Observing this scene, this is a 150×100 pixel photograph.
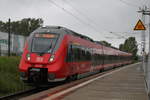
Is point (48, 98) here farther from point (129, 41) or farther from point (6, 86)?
point (129, 41)

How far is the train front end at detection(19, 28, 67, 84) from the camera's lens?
14094mm

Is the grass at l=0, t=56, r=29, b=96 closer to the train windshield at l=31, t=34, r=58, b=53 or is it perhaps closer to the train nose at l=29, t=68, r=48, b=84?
the train nose at l=29, t=68, r=48, b=84

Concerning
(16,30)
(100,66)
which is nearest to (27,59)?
(100,66)

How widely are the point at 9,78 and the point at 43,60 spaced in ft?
10.3

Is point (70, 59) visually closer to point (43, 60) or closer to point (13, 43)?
point (43, 60)

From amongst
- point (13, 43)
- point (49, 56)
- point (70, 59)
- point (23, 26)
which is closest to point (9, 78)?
point (49, 56)

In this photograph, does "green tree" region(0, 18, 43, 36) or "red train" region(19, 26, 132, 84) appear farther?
"green tree" region(0, 18, 43, 36)

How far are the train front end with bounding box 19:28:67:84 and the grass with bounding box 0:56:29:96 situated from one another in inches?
56.1

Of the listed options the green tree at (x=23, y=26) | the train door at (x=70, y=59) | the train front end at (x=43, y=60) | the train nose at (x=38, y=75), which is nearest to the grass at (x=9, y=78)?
the train front end at (x=43, y=60)

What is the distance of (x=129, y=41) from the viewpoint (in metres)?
142

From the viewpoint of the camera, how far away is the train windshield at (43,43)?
1476 centimetres

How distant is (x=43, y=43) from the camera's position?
49.4ft

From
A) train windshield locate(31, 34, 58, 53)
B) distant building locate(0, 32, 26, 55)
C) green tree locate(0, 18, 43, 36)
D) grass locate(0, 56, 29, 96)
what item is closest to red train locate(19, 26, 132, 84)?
train windshield locate(31, 34, 58, 53)

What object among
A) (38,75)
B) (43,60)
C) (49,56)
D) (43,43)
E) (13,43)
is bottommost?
(38,75)
